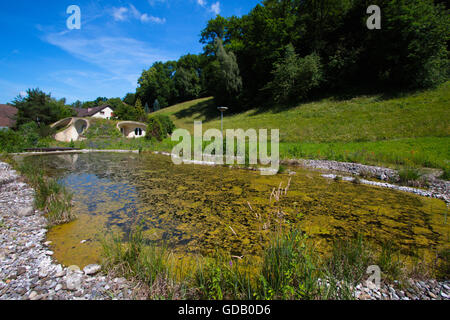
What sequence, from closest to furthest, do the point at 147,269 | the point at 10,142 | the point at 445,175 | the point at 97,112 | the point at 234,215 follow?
the point at 147,269 → the point at 234,215 → the point at 445,175 → the point at 10,142 → the point at 97,112

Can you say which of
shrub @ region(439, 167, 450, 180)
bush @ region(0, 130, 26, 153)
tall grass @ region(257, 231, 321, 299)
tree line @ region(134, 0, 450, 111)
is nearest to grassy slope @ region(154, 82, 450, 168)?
shrub @ region(439, 167, 450, 180)

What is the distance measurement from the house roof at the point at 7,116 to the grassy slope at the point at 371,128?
2991 cm

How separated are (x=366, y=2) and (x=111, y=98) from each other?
73937 mm

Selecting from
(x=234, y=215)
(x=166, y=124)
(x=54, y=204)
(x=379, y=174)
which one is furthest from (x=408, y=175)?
(x=166, y=124)

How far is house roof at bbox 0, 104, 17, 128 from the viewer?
2527cm

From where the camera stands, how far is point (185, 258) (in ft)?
9.28

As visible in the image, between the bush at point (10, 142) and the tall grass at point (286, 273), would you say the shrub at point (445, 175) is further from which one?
the bush at point (10, 142)

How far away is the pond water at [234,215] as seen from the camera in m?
3.20

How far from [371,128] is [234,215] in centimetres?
1379

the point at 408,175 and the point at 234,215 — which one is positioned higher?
the point at 408,175

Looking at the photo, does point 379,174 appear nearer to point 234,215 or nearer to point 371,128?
point 234,215

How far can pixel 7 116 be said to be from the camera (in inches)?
1054
